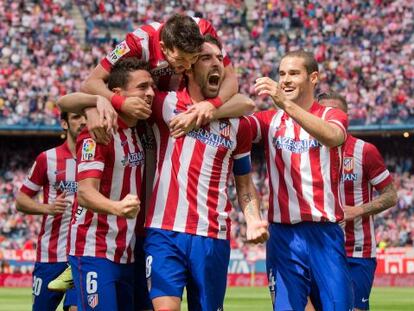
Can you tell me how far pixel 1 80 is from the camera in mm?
32969

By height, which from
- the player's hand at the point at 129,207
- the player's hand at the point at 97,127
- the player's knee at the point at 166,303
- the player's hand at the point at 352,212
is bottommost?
the player's knee at the point at 166,303

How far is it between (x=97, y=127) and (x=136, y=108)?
290 mm

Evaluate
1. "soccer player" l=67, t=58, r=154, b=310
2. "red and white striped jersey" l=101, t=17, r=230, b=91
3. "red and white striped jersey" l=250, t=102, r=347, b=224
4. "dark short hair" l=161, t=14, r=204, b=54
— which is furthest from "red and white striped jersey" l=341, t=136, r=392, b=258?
"dark short hair" l=161, t=14, r=204, b=54

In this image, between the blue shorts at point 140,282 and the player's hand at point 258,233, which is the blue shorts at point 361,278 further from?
the player's hand at point 258,233

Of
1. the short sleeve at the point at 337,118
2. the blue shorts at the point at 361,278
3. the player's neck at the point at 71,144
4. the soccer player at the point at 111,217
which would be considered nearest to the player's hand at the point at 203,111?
the soccer player at the point at 111,217

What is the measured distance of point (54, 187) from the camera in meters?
9.79

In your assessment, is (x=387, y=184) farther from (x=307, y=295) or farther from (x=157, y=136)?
(x=157, y=136)

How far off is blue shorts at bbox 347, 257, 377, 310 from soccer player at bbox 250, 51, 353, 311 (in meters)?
1.96

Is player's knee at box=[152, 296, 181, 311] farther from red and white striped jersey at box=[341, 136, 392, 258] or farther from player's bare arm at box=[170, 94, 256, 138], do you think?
red and white striped jersey at box=[341, 136, 392, 258]

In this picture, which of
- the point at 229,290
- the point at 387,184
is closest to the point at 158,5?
the point at 229,290

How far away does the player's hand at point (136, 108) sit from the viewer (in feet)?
21.5

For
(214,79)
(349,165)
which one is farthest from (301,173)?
(349,165)

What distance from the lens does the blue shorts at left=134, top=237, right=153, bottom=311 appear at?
7000mm

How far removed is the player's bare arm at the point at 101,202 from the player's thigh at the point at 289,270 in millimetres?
1529
